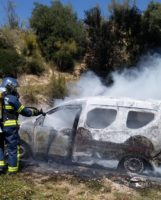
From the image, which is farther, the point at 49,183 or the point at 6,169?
the point at 6,169

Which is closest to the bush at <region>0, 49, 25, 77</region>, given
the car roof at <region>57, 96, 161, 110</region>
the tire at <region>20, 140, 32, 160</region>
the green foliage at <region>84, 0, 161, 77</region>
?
the green foliage at <region>84, 0, 161, 77</region>

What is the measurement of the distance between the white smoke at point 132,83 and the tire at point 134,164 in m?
9.23

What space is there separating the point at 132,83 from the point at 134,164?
11.8 meters

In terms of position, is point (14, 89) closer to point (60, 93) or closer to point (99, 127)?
point (99, 127)

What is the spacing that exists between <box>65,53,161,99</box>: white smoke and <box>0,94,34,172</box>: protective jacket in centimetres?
1020

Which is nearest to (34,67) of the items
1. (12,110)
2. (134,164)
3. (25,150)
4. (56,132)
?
(25,150)

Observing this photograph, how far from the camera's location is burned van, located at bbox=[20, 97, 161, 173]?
373 inches

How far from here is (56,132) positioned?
9953 millimetres

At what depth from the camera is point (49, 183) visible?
8.21 metres

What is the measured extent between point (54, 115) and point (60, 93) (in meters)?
10.4

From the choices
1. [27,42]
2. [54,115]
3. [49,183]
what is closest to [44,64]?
[27,42]

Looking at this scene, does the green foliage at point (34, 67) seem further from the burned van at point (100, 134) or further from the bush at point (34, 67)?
the burned van at point (100, 134)

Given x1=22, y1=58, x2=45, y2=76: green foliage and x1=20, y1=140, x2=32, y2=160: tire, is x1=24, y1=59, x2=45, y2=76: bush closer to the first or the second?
x1=22, y1=58, x2=45, y2=76: green foliage

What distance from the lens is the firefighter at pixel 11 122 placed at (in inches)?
340
